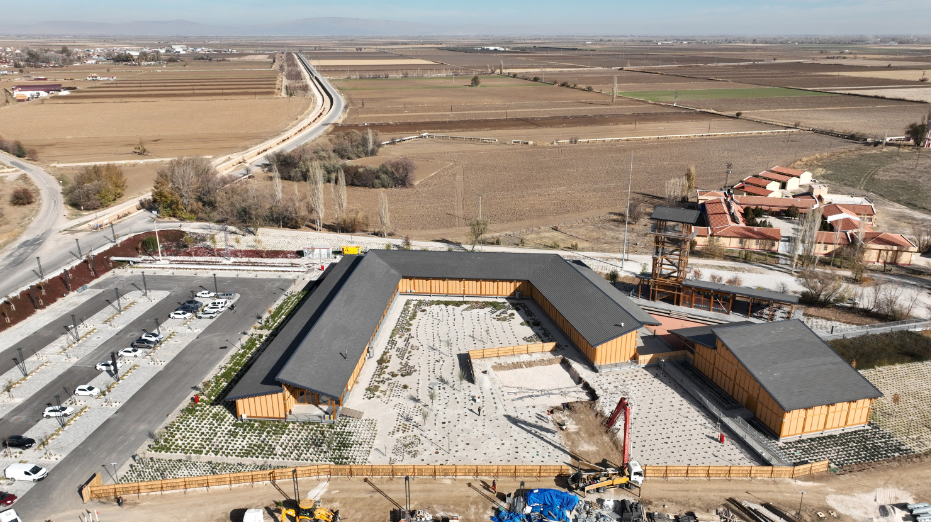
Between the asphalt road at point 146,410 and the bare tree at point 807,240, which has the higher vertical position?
the bare tree at point 807,240

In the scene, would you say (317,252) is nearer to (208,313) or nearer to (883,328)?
(208,313)

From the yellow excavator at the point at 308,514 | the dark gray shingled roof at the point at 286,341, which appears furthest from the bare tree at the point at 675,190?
the yellow excavator at the point at 308,514

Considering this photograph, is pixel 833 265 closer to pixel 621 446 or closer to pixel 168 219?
pixel 621 446

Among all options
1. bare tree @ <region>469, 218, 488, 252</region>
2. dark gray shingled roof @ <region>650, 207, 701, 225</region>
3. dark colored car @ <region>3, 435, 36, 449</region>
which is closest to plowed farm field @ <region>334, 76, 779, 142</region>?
bare tree @ <region>469, 218, 488, 252</region>

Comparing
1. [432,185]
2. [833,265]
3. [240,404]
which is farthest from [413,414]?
[432,185]

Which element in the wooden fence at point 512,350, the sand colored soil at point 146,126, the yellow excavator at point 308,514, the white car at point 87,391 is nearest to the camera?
the yellow excavator at point 308,514

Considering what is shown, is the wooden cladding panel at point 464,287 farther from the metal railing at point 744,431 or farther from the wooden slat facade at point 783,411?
the wooden slat facade at point 783,411

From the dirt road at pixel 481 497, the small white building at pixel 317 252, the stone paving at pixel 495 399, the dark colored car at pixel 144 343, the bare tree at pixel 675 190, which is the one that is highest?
the bare tree at pixel 675 190

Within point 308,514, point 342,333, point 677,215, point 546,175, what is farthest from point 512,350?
point 546,175
